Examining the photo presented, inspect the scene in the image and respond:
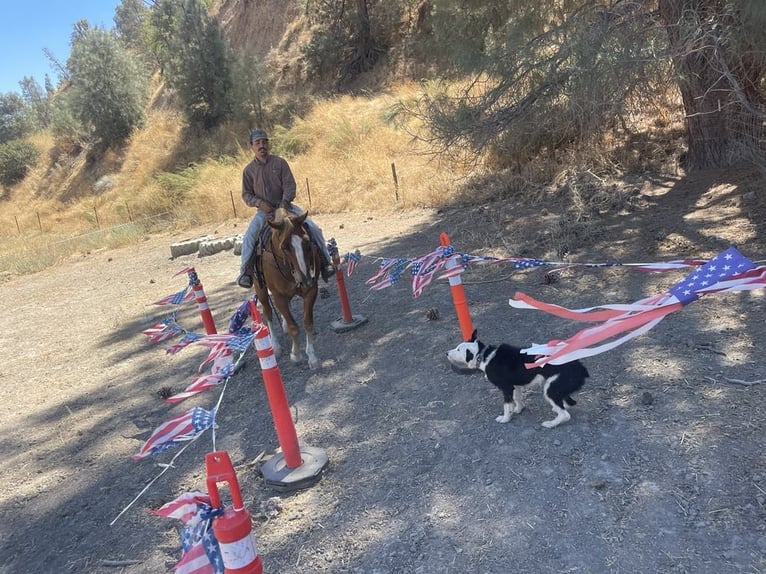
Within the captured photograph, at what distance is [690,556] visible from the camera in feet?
9.66

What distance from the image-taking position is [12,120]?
57.3 meters

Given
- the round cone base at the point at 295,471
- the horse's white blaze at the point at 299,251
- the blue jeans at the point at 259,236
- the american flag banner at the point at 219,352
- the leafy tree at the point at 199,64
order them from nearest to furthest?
the round cone base at the point at 295,471 < the american flag banner at the point at 219,352 < the horse's white blaze at the point at 299,251 < the blue jeans at the point at 259,236 < the leafy tree at the point at 199,64

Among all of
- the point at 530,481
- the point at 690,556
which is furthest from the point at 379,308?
the point at 690,556

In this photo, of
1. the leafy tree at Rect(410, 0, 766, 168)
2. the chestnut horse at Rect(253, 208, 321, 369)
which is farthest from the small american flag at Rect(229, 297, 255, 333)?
the leafy tree at Rect(410, 0, 766, 168)

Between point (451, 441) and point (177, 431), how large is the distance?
2.10 meters

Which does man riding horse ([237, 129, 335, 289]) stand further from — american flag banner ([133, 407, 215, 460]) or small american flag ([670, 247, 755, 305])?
small american flag ([670, 247, 755, 305])

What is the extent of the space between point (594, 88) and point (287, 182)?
4.20m

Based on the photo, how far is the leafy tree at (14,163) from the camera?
144ft

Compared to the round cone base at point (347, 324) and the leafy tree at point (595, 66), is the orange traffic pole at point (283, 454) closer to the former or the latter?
the round cone base at point (347, 324)

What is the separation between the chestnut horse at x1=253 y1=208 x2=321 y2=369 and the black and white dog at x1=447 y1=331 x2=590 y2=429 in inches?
97.3

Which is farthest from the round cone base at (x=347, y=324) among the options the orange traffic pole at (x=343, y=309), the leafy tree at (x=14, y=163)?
the leafy tree at (x=14, y=163)

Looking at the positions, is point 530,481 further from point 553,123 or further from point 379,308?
point 553,123

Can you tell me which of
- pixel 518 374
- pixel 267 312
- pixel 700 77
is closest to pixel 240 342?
pixel 518 374

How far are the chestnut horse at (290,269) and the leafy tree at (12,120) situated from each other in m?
59.9
